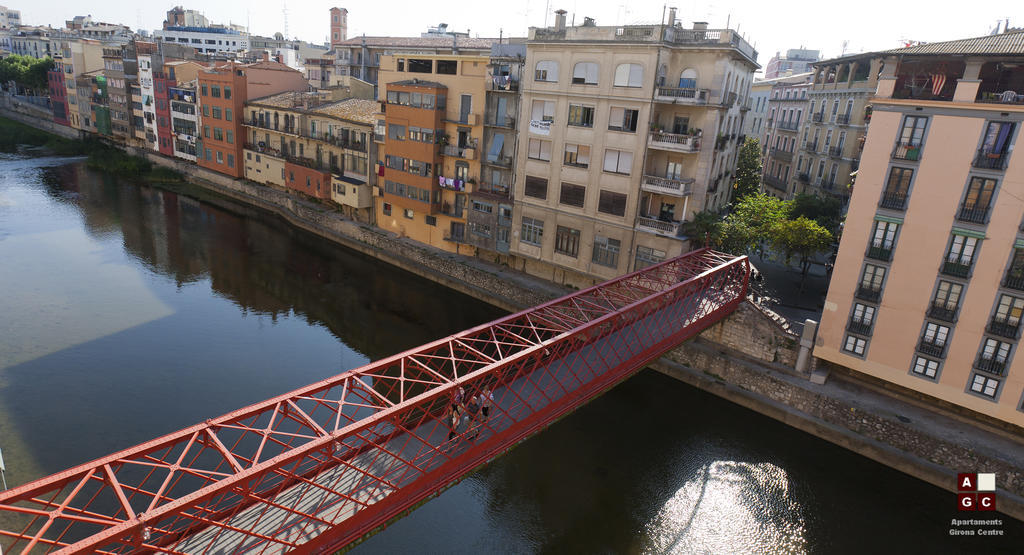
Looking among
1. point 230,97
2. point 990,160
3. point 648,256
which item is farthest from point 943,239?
point 230,97

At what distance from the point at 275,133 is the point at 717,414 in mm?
45951

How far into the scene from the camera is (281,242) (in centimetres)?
4616

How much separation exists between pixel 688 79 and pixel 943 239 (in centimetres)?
1393

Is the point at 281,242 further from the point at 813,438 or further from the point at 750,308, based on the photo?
the point at 813,438

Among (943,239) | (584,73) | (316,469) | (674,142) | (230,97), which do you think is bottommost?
(316,469)

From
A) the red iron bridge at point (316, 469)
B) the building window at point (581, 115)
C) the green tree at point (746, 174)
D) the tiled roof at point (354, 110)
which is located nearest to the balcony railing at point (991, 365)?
the red iron bridge at point (316, 469)

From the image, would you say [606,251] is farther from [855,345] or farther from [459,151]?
[855,345]

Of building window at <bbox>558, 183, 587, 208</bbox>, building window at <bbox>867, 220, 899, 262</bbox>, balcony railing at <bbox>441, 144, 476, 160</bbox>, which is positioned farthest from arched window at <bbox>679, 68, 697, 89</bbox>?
balcony railing at <bbox>441, 144, 476, 160</bbox>

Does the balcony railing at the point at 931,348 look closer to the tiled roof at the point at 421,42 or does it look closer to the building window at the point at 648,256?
the building window at the point at 648,256

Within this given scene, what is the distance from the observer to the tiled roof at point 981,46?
21344 mm

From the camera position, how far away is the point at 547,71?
3331 cm

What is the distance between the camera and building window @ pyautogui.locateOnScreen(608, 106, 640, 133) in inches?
1206

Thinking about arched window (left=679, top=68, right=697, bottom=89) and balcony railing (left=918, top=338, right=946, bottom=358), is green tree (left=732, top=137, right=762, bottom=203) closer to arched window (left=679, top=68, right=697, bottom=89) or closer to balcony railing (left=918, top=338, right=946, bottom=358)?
arched window (left=679, top=68, right=697, bottom=89)

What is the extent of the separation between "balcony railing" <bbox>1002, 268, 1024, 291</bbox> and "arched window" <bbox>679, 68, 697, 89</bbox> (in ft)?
51.8
